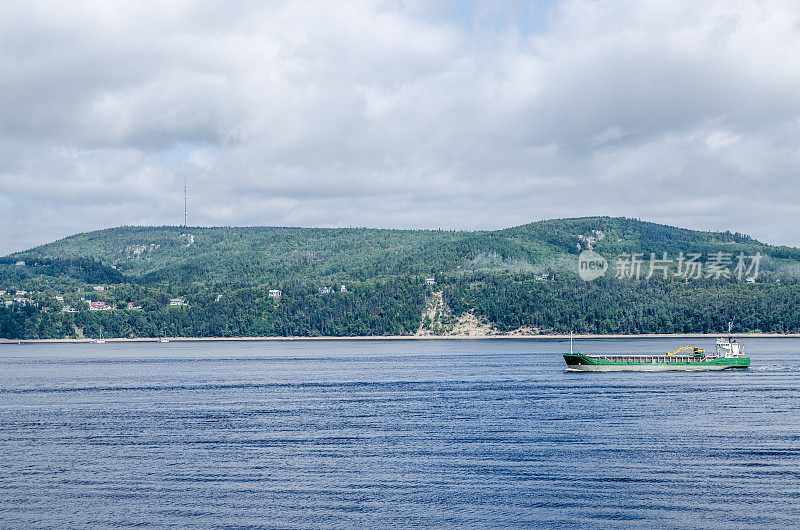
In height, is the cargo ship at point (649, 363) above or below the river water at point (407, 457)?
above

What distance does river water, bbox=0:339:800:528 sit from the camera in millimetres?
55000

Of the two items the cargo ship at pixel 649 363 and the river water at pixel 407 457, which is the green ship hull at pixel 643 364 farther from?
the river water at pixel 407 457

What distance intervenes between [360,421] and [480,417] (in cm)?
1386

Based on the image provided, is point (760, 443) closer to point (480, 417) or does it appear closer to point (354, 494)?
point (480, 417)

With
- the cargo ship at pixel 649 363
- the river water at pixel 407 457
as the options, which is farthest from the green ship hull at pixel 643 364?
the river water at pixel 407 457

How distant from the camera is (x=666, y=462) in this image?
69.8 meters

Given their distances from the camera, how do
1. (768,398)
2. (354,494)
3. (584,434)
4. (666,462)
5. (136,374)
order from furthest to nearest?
(136,374)
(768,398)
(584,434)
(666,462)
(354,494)

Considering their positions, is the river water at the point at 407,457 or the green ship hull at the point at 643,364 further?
the green ship hull at the point at 643,364

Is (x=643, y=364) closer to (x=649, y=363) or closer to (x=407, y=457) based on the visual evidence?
(x=649, y=363)

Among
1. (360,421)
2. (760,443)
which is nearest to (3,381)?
(360,421)

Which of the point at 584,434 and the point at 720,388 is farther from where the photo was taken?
the point at 720,388

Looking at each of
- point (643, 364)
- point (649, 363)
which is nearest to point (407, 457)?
point (643, 364)

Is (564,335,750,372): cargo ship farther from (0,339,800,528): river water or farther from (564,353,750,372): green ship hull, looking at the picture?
(0,339,800,528): river water

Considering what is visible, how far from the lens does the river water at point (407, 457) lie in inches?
2165
